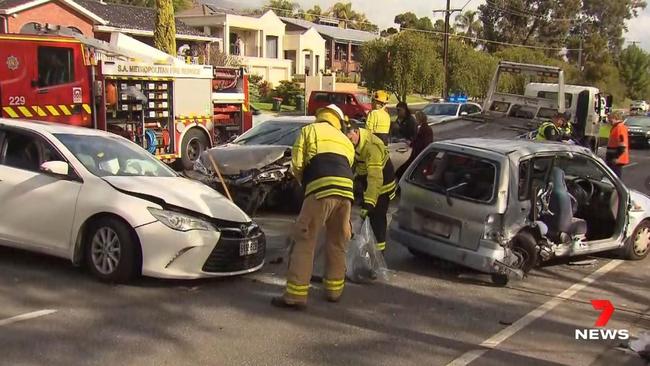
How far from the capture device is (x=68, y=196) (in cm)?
614

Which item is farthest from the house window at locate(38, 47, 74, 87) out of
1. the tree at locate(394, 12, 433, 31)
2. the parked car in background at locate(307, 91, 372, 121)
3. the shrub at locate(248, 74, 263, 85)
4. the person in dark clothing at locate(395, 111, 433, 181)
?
the tree at locate(394, 12, 433, 31)

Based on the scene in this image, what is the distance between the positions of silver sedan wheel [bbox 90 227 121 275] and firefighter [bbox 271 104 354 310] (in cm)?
146

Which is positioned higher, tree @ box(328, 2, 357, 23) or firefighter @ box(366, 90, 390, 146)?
tree @ box(328, 2, 357, 23)

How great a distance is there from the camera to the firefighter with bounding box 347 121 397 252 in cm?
656

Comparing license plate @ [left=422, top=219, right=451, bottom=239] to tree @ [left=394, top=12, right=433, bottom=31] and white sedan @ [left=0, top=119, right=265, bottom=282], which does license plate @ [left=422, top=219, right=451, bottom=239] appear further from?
tree @ [left=394, top=12, right=433, bottom=31]

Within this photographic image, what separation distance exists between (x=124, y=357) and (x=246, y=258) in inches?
79.0

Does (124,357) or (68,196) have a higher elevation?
(68,196)

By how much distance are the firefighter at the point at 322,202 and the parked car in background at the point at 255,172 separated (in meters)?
3.20

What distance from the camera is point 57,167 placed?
616 centimetres

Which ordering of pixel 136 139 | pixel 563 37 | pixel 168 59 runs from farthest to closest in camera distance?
1. pixel 563 37
2. pixel 168 59
3. pixel 136 139

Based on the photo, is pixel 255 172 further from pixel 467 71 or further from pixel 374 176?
pixel 467 71

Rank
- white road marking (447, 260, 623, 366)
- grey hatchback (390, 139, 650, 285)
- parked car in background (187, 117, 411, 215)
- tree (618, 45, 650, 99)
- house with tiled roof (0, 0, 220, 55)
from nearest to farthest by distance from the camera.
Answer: white road marking (447, 260, 623, 366), grey hatchback (390, 139, 650, 285), parked car in background (187, 117, 411, 215), house with tiled roof (0, 0, 220, 55), tree (618, 45, 650, 99)

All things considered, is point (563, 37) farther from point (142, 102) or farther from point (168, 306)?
point (168, 306)

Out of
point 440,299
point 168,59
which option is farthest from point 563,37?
point 440,299
